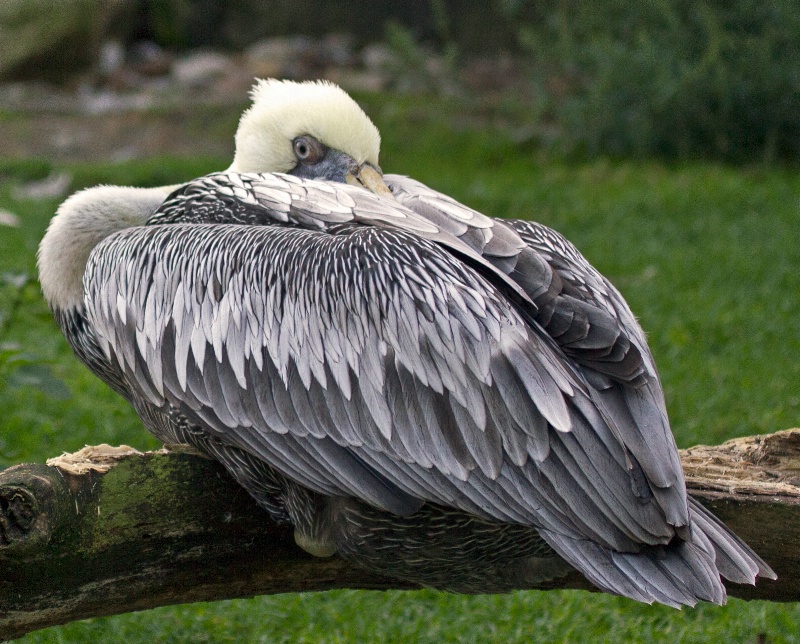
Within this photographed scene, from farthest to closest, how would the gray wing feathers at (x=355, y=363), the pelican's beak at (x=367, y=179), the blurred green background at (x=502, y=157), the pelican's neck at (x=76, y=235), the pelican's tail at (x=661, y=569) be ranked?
the blurred green background at (x=502, y=157) → the pelican's beak at (x=367, y=179) → the pelican's neck at (x=76, y=235) → the gray wing feathers at (x=355, y=363) → the pelican's tail at (x=661, y=569)

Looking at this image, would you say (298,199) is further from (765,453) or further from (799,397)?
(799,397)

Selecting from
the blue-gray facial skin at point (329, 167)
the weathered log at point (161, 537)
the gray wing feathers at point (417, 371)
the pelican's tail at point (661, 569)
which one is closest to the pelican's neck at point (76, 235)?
the gray wing feathers at point (417, 371)

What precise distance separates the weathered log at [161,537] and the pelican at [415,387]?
11cm

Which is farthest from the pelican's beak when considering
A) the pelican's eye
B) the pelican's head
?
the pelican's eye

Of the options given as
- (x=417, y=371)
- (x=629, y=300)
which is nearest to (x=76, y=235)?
(x=417, y=371)

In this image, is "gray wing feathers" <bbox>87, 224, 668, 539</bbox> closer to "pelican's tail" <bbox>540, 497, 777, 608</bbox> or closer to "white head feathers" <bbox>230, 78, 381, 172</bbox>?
"pelican's tail" <bbox>540, 497, 777, 608</bbox>

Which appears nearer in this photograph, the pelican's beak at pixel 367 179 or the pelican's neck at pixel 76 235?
the pelican's neck at pixel 76 235

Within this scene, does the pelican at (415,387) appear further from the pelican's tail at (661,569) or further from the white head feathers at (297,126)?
the white head feathers at (297,126)

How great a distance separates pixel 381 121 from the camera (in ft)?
33.1

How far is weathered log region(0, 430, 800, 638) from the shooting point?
92.4 inches

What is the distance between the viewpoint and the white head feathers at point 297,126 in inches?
143

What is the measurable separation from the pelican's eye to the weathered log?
4.50 feet

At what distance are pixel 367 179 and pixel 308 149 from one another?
0.29 metres

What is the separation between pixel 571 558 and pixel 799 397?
125 inches
